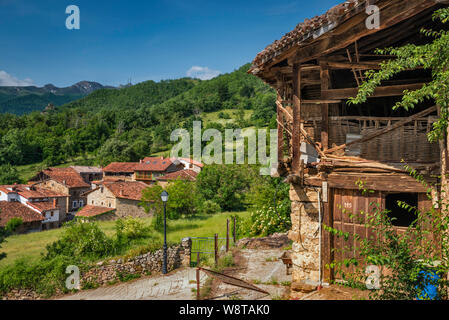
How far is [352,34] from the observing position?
17.6ft

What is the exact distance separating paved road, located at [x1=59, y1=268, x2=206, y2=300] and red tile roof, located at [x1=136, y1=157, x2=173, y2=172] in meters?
42.0

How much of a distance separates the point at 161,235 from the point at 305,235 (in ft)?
73.1

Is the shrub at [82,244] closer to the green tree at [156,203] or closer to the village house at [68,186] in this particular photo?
the green tree at [156,203]

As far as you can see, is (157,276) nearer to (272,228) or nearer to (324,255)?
(272,228)

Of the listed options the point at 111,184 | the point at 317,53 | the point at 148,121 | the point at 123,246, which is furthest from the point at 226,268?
the point at 148,121

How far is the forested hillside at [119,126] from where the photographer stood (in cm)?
7375

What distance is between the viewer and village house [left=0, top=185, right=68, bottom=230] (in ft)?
134

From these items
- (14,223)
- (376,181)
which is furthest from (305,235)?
(14,223)

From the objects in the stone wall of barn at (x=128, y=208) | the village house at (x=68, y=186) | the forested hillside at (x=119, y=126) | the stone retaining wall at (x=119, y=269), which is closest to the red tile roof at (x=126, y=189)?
the stone wall of barn at (x=128, y=208)

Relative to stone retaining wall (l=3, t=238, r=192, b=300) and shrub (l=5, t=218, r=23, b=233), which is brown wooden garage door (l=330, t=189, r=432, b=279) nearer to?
stone retaining wall (l=3, t=238, r=192, b=300)

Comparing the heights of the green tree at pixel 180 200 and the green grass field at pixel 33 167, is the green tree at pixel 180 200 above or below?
below

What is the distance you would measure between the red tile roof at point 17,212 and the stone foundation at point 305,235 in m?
38.9

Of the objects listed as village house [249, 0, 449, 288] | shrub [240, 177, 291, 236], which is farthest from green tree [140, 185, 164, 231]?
village house [249, 0, 449, 288]
